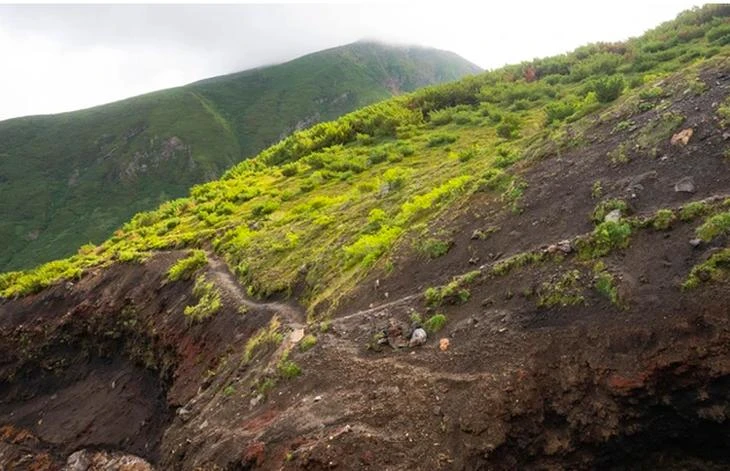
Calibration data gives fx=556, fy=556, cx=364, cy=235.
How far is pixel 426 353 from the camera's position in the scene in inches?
404

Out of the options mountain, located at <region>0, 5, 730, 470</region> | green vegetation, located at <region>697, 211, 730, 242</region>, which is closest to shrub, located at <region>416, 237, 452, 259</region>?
mountain, located at <region>0, 5, 730, 470</region>

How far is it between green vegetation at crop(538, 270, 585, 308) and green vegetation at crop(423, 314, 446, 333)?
6.39 feet

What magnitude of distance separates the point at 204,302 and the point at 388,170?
1191 cm

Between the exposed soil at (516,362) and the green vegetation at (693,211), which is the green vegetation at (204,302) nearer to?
the exposed soil at (516,362)

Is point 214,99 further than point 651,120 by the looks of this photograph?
Yes

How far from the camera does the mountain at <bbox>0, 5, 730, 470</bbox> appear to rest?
26.6 ft

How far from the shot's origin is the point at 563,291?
9508 mm

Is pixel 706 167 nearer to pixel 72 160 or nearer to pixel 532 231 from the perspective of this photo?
pixel 532 231

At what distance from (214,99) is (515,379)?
18346cm

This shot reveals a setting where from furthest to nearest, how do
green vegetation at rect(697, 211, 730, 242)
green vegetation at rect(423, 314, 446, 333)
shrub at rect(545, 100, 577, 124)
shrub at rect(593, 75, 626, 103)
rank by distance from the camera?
shrub at rect(545, 100, 577, 124) → shrub at rect(593, 75, 626, 103) → green vegetation at rect(423, 314, 446, 333) → green vegetation at rect(697, 211, 730, 242)

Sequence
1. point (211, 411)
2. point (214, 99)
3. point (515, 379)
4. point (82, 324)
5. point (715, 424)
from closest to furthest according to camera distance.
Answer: point (715, 424), point (515, 379), point (211, 411), point (82, 324), point (214, 99)

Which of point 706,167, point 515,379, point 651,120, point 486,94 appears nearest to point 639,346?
point 515,379

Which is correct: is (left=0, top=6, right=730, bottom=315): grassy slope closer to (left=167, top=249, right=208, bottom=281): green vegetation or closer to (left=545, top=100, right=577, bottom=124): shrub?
(left=545, top=100, right=577, bottom=124): shrub

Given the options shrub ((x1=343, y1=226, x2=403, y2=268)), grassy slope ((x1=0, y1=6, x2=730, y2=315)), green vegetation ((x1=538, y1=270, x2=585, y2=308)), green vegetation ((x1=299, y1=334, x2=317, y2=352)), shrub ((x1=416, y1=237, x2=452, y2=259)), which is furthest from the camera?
grassy slope ((x1=0, y1=6, x2=730, y2=315))
